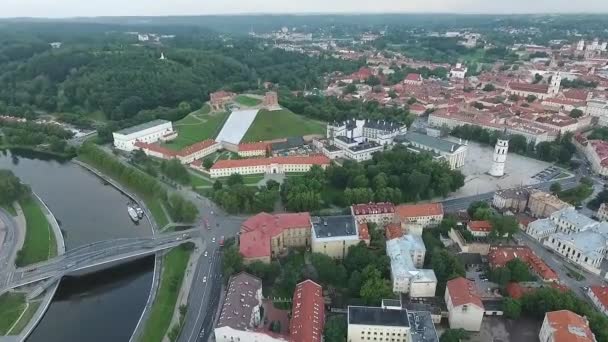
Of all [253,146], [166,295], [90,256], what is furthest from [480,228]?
[90,256]

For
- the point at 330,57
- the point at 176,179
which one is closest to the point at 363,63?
the point at 330,57

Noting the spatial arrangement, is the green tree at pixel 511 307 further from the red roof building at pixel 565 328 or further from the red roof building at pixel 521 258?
the red roof building at pixel 521 258

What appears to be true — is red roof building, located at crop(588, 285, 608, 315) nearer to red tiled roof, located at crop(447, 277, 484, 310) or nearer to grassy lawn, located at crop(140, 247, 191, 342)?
red tiled roof, located at crop(447, 277, 484, 310)

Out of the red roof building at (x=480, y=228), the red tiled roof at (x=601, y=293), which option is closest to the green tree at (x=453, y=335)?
the red tiled roof at (x=601, y=293)

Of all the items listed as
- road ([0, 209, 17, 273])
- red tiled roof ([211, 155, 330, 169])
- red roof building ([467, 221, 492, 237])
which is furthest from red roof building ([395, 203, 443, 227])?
road ([0, 209, 17, 273])

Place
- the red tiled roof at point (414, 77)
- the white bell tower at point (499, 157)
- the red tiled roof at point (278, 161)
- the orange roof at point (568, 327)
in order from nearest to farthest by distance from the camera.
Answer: the orange roof at point (568, 327) → the white bell tower at point (499, 157) → the red tiled roof at point (278, 161) → the red tiled roof at point (414, 77)

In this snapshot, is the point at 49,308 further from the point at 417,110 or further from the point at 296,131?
the point at 417,110
